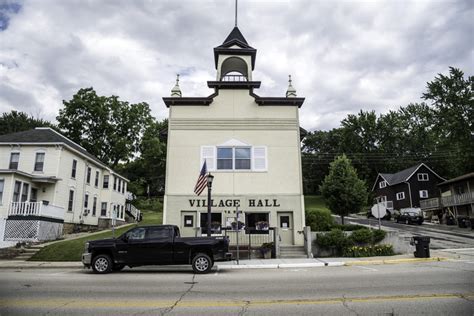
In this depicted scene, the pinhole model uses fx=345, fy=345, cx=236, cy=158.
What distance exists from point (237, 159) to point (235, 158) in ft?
0.46

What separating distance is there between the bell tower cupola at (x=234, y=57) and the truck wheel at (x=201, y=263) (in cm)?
1358

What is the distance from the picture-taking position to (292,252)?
19500 millimetres

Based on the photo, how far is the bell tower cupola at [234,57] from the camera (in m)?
23.9

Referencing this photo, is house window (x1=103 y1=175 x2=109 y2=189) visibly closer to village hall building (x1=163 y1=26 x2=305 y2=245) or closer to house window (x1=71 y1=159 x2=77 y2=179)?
house window (x1=71 y1=159 x2=77 y2=179)

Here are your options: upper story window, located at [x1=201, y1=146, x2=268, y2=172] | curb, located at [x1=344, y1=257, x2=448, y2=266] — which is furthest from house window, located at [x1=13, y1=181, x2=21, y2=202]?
curb, located at [x1=344, y1=257, x2=448, y2=266]

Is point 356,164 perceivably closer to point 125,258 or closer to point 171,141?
point 171,141

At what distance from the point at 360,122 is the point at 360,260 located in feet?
200

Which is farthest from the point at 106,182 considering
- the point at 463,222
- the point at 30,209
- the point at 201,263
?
the point at 463,222

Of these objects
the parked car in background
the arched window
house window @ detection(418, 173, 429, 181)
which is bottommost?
the parked car in background

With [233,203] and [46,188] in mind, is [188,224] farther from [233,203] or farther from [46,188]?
[46,188]

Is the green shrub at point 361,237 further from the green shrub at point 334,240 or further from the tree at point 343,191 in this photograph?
the tree at point 343,191

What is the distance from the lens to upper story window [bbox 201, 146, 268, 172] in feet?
71.2

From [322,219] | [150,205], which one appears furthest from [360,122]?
[322,219]

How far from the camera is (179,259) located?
1346 centimetres
